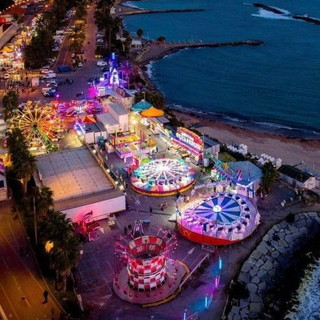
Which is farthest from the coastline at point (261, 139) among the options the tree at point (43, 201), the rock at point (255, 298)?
the tree at point (43, 201)

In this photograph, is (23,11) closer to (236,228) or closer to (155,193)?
(155,193)

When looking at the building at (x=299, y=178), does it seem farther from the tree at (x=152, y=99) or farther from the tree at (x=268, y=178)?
the tree at (x=152, y=99)

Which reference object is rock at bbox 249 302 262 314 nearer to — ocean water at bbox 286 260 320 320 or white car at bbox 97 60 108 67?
ocean water at bbox 286 260 320 320

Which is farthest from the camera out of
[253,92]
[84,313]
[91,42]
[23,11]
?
[23,11]

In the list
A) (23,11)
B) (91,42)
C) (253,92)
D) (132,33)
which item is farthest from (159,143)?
(23,11)

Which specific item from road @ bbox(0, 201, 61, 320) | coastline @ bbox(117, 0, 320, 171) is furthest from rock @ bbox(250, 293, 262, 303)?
coastline @ bbox(117, 0, 320, 171)

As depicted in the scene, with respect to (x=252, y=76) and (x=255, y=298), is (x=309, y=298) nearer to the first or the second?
(x=255, y=298)

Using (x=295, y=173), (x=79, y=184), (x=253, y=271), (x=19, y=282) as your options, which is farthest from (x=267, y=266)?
(x=79, y=184)
